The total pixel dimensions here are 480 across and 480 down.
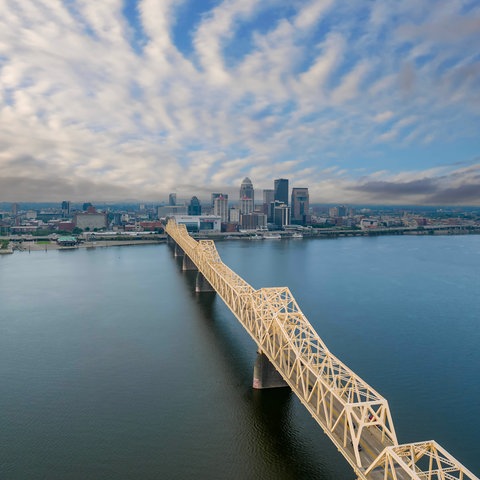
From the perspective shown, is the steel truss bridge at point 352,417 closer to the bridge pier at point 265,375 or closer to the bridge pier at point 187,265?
the bridge pier at point 265,375

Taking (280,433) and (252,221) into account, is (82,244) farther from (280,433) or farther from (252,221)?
(280,433)

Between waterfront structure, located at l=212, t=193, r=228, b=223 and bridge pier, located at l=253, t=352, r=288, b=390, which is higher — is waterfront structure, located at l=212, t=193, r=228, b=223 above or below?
above

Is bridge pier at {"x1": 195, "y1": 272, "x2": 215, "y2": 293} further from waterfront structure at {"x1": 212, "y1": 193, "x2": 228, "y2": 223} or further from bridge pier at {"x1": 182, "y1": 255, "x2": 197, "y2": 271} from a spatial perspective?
waterfront structure at {"x1": 212, "y1": 193, "x2": 228, "y2": 223}

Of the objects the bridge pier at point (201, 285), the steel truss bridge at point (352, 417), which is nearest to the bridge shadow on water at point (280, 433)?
the steel truss bridge at point (352, 417)

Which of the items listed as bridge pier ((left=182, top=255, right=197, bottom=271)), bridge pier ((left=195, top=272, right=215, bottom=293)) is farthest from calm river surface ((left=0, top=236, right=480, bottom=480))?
bridge pier ((left=182, top=255, right=197, bottom=271))

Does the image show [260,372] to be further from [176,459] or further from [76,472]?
[76,472]

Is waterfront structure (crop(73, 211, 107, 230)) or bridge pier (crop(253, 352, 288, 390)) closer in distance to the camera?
bridge pier (crop(253, 352, 288, 390))

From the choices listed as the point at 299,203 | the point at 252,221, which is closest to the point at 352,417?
the point at 252,221
